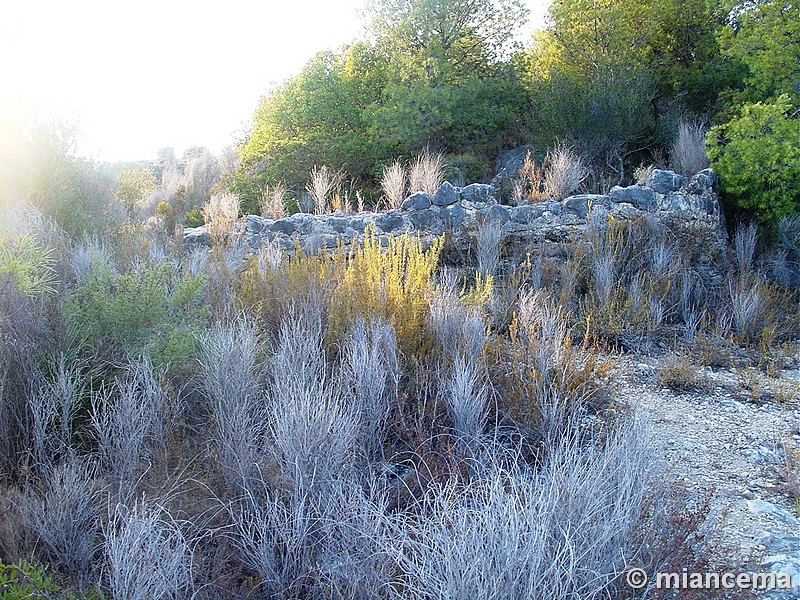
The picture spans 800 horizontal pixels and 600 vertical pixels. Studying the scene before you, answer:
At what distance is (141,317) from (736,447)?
13.5 ft

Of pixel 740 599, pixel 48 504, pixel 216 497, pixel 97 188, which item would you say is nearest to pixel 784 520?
pixel 740 599

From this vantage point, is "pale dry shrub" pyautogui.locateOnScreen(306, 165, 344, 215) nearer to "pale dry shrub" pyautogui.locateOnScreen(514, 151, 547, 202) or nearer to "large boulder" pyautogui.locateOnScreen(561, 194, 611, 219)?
"pale dry shrub" pyautogui.locateOnScreen(514, 151, 547, 202)

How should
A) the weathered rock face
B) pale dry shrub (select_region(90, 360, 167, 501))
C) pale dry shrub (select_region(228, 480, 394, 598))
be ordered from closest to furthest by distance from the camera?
pale dry shrub (select_region(228, 480, 394, 598)), pale dry shrub (select_region(90, 360, 167, 501)), the weathered rock face

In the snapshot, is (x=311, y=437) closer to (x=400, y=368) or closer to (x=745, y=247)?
(x=400, y=368)

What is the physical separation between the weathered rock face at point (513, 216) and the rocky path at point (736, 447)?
302 cm

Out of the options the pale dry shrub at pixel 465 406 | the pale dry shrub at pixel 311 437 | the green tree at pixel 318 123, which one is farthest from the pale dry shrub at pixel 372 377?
the green tree at pixel 318 123

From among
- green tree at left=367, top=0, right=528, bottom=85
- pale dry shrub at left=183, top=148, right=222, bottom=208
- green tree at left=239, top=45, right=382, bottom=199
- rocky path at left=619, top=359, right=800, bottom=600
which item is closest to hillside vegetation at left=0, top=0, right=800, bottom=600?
rocky path at left=619, top=359, right=800, bottom=600

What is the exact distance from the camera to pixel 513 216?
8297 mm

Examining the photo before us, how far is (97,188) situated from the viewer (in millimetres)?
8836

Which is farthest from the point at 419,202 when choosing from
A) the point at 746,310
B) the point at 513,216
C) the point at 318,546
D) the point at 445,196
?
the point at 318,546

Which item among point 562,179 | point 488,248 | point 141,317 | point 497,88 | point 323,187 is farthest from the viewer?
point 497,88

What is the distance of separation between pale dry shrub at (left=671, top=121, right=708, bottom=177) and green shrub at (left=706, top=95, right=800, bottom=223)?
1.81 ft

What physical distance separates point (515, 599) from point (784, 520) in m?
Result: 1.94

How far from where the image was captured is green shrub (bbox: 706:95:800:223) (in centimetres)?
814
